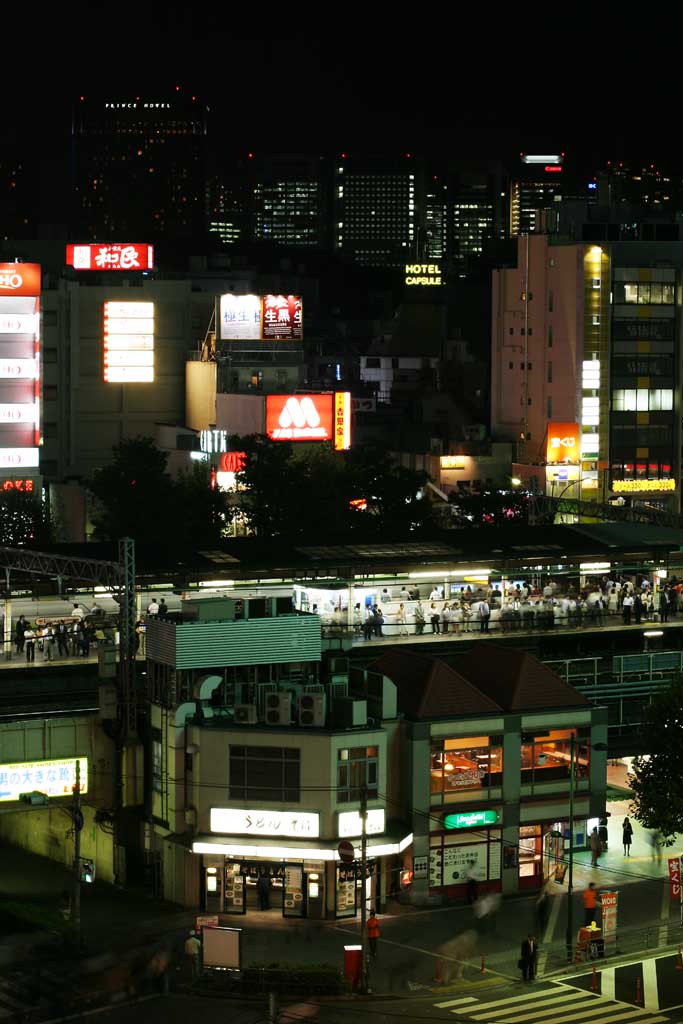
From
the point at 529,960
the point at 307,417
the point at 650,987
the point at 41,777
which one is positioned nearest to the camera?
the point at 650,987

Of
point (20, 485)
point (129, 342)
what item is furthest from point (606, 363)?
point (20, 485)

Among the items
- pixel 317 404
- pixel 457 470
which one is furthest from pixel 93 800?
pixel 457 470

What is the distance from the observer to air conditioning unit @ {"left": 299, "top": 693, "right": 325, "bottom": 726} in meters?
47.4

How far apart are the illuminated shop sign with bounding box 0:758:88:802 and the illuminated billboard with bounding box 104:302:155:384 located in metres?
86.4

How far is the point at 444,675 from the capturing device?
165 feet

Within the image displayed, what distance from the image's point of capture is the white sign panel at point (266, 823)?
47.0m

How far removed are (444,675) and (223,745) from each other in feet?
21.2

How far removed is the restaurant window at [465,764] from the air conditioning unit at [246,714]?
4749 mm

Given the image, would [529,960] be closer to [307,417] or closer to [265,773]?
[265,773]

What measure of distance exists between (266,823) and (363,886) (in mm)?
4595

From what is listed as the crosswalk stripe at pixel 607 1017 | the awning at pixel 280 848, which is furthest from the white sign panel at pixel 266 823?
the crosswalk stripe at pixel 607 1017

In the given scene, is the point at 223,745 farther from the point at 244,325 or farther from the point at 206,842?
the point at 244,325

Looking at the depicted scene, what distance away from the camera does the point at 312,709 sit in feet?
156

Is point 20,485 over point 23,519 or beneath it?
over
